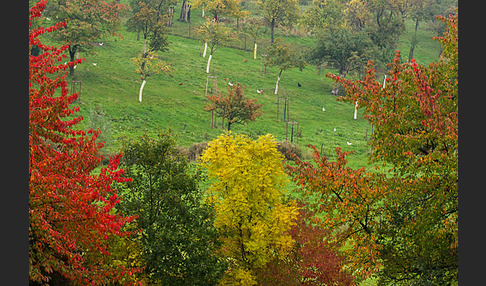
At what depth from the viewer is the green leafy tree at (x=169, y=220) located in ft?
82.2

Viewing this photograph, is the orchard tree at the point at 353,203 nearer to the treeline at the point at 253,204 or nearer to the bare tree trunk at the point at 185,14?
the treeline at the point at 253,204

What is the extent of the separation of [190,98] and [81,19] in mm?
16485

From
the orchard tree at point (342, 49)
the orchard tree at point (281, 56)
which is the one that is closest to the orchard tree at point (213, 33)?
the orchard tree at point (281, 56)

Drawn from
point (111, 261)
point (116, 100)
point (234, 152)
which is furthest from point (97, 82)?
point (111, 261)

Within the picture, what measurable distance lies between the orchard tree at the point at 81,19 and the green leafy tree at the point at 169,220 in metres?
43.5

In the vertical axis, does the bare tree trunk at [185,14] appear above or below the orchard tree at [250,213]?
above

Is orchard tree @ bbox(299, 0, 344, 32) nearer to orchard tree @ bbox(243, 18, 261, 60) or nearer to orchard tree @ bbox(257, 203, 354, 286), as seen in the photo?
orchard tree @ bbox(243, 18, 261, 60)

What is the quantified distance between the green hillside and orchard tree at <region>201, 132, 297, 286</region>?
24.5m

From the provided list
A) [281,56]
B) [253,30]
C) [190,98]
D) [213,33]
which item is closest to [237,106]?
[190,98]

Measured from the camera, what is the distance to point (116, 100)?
69.1m

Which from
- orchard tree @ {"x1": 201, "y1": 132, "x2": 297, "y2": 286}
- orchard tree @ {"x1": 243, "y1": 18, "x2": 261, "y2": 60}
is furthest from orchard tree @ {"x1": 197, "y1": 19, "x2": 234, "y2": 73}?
orchard tree @ {"x1": 201, "y1": 132, "x2": 297, "y2": 286}

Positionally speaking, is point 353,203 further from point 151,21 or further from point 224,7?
point 224,7

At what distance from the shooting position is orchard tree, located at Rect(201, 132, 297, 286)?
2827 centimetres

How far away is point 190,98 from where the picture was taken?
76688 mm
